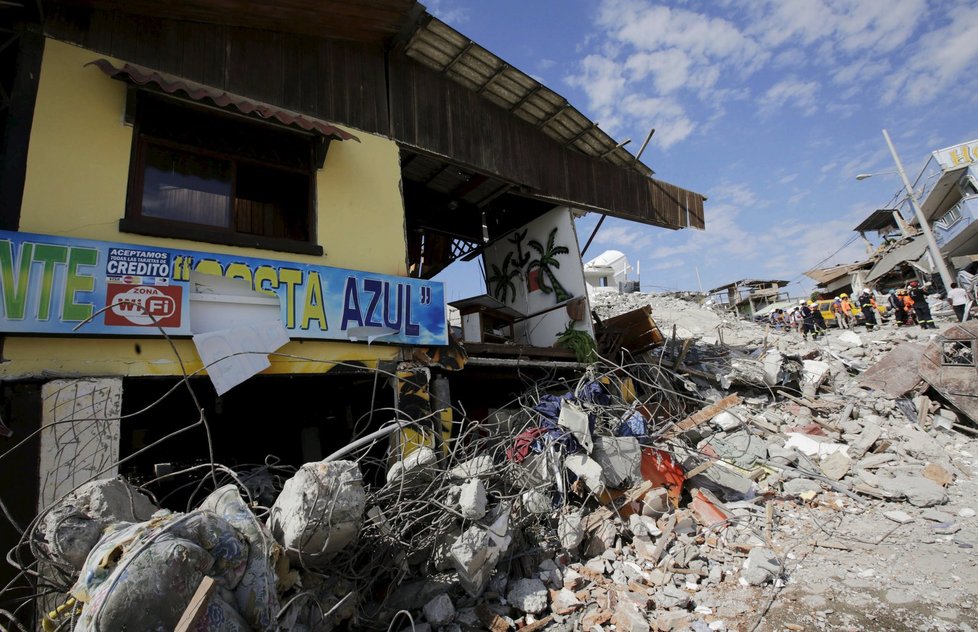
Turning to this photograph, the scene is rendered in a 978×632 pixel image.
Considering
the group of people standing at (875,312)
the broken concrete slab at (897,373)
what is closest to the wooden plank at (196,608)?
the broken concrete slab at (897,373)

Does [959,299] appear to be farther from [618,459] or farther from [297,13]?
[297,13]

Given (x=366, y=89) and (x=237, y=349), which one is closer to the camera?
(x=237, y=349)

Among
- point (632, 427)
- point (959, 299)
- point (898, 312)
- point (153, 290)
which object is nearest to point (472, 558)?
point (632, 427)

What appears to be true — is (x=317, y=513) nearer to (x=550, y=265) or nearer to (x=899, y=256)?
(x=550, y=265)

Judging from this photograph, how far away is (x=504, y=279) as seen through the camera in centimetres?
1144

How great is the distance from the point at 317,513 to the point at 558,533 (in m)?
3.03

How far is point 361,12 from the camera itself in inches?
263

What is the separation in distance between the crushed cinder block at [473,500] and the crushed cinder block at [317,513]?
114 centimetres

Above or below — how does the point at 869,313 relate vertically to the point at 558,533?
above

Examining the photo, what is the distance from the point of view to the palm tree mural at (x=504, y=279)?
11188 millimetres

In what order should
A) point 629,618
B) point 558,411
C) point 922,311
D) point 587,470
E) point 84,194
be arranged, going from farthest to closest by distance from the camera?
1. point 922,311
2. point 558,411
3. point 587,470
4. point 84,194
5. point 629,618

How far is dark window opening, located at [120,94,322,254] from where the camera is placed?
513 centimetres

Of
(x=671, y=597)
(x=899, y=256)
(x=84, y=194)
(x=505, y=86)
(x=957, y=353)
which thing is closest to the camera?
(x=671, y=597)

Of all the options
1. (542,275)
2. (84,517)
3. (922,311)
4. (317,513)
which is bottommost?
(317,513)
